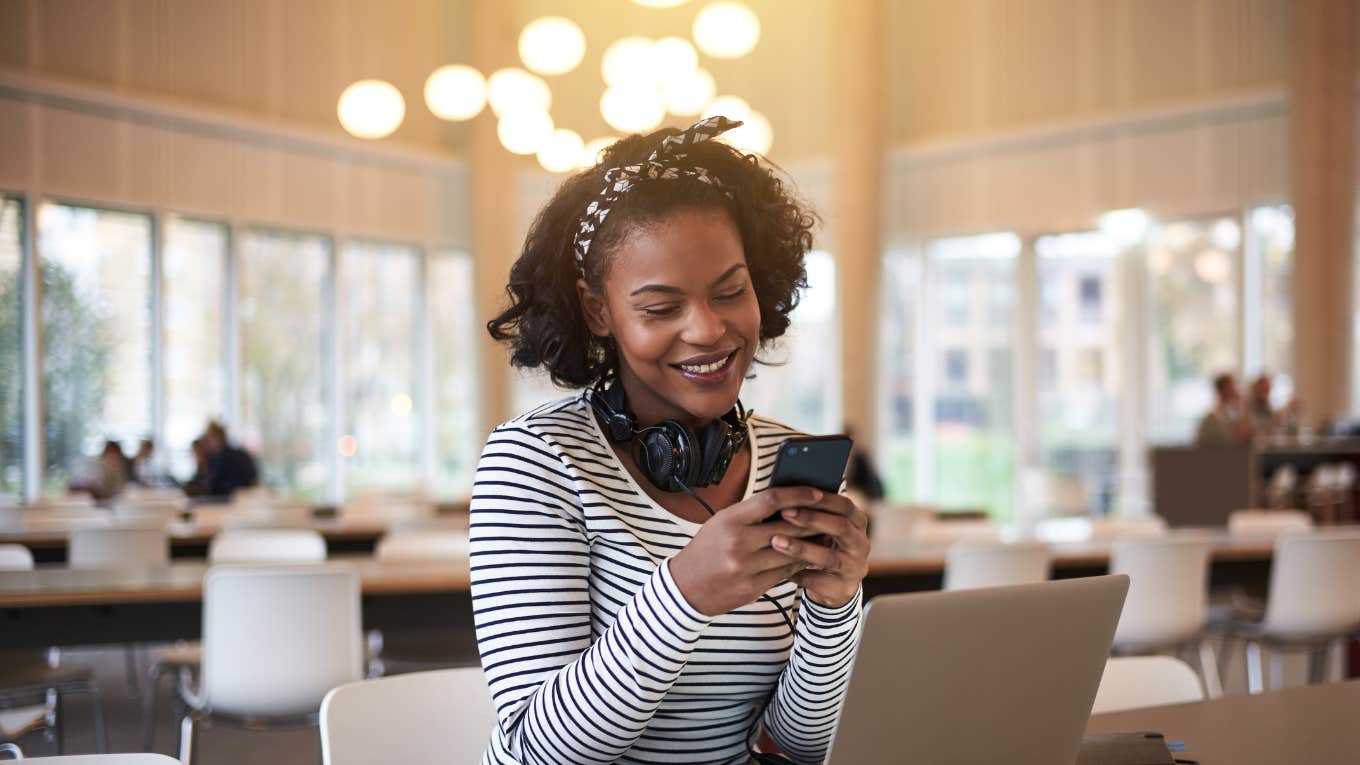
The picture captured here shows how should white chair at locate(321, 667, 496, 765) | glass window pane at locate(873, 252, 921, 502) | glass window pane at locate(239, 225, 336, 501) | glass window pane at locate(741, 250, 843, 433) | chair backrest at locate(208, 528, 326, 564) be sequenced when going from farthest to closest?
glass window pane at locate(741, 250, 843, 433) < glass window pane at locate(873, 252, 921, 502) < glass window pane at locate(239, 225, 336, 501) < chair backrest at locate(208, 528, 326, 564) < white chair at locate(321, 667, 496, 765)

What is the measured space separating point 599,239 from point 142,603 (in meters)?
2.74

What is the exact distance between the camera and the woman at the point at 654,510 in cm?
124

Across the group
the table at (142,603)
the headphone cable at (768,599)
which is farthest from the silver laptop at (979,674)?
the table at (142,603)

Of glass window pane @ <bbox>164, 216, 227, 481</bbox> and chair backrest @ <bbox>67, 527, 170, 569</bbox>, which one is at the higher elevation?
glass window pane @ <bbox>164, 216, 227, 481</bbox>

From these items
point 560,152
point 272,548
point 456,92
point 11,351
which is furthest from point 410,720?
point 11,351

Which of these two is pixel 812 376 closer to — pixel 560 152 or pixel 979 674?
pixel 560 152

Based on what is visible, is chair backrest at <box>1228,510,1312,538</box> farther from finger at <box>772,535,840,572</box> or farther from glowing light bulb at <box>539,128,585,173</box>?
finger at <box>772,535,840,572</box>

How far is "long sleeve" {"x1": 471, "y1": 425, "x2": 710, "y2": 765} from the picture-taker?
4.07 ft

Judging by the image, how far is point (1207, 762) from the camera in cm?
155

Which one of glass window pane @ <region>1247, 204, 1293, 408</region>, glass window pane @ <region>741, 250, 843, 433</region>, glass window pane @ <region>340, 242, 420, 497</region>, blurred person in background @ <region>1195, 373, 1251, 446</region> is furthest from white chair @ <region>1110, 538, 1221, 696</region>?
glass window pane @ <region>340, 242, 420, 497</region>

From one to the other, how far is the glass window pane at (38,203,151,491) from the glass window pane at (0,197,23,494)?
19cm

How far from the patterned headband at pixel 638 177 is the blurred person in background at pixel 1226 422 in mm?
8133

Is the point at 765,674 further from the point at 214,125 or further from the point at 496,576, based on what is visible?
the point at 214,125

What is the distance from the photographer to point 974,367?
13062mm
